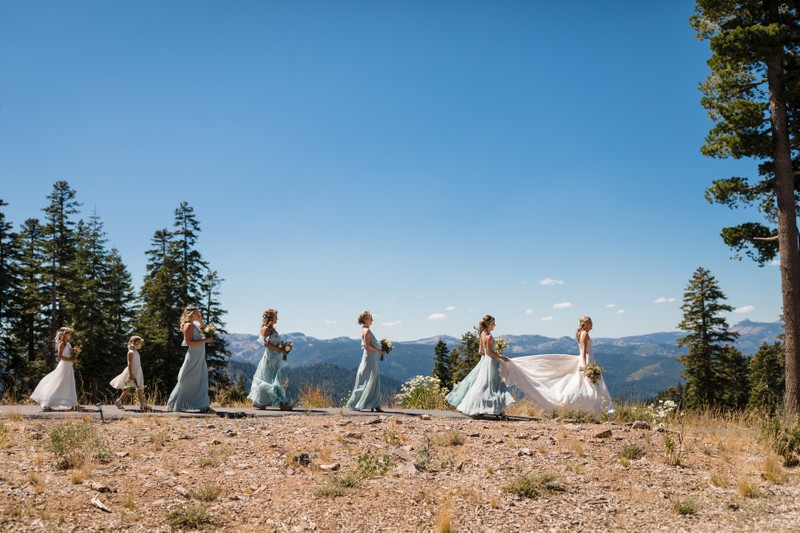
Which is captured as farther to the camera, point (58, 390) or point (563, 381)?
point (563, 381)

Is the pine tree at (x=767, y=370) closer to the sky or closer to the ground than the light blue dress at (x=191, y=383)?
closer to the ground

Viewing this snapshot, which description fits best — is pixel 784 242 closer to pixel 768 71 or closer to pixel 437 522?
pixel 768 71

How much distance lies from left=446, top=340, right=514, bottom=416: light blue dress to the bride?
0.46 m

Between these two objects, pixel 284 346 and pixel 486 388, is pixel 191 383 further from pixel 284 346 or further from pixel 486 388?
pixel 486 388

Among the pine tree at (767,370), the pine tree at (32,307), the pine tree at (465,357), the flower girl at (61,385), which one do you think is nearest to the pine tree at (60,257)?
the pine tree at (32,307)

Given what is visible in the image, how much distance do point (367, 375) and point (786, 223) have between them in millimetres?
11719

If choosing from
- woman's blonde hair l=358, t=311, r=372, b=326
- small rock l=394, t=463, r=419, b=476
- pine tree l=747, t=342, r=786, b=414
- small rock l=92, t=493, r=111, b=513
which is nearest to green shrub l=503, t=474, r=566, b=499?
small rock l=394, t=463, r=419, b=476

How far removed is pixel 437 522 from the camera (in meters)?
6.66

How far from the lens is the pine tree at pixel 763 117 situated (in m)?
12.9

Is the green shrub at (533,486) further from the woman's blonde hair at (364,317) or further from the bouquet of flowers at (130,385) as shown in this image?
the bouquet of flowers at (130,385)

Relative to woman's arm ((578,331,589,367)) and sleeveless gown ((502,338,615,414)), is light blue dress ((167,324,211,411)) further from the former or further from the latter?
woman's arm ((578,331,589,367))

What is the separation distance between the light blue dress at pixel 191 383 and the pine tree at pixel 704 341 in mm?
39202

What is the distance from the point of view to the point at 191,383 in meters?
13.2

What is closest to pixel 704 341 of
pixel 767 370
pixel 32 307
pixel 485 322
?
pixel 767 370
